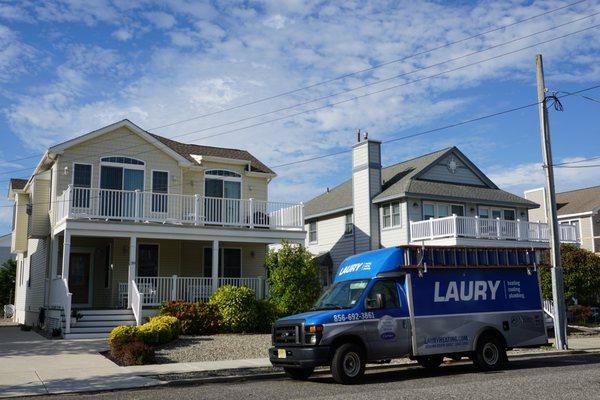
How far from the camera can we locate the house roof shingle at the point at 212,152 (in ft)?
89.2

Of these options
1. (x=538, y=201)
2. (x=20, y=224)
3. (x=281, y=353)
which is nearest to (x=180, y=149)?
(x=20, y=224)

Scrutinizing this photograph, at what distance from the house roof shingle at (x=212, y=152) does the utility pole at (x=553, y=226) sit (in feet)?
40.2

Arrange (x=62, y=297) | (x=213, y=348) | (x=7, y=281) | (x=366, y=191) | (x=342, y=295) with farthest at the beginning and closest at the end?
(x=7, y=281)
(x=366, y=191)
(x=62, y=297)
(x=213, y=348)
(x=342, y=295)

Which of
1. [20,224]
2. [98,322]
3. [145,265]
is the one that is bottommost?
[98,322]

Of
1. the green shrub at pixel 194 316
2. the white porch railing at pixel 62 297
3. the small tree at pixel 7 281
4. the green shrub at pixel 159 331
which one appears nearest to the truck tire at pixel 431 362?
the green shrub at pixel 159 331

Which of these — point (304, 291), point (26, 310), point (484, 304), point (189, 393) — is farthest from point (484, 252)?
point (26, 310)

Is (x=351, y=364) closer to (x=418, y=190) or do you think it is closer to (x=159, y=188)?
(x=159, y=188)

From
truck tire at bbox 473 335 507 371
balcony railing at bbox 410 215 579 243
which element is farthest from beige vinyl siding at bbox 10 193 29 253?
truck tire at bbox 473 335 507 371

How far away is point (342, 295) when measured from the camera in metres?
13.3

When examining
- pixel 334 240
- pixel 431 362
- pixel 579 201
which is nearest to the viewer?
pixel 431 362

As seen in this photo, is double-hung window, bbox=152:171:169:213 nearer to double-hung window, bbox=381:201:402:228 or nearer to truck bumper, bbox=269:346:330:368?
double-hung window, bbox=381:201:402:228

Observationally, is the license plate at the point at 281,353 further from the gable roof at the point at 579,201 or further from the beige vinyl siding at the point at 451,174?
the gable roof at the point at 579,201

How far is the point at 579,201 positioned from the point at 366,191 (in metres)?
18.3

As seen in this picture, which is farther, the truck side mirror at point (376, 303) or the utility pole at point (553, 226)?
the utility pole at point (553, 226)
